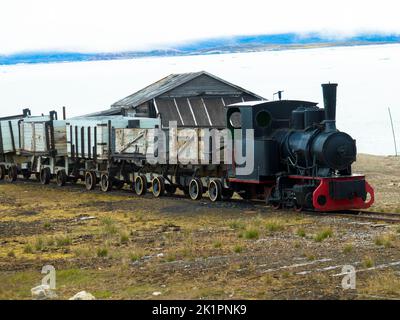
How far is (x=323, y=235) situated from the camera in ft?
57.6

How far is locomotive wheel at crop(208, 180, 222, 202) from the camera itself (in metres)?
25.5

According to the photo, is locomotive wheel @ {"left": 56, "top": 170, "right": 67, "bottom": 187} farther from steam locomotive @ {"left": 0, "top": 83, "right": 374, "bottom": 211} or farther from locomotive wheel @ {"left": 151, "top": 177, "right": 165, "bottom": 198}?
locomotive wheel @ {"left": 151, "top": 177, "right": 165, "bottom": 198}

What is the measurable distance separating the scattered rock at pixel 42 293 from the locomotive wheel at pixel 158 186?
14655 millimetres

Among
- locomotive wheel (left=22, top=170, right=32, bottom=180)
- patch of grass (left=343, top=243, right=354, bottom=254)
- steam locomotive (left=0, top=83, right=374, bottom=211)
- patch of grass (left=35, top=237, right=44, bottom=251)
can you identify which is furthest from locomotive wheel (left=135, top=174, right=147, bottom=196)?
patch of grass (left=343, top=243, right=354, bottom=254)

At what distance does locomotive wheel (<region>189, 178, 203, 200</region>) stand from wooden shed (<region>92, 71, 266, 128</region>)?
49.5 ft

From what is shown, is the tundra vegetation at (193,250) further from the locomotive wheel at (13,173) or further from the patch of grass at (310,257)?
the locomotive wheel at (13,173)

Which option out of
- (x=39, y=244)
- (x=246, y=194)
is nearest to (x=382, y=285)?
(x=39, y=244)

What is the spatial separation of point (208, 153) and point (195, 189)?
1832mm

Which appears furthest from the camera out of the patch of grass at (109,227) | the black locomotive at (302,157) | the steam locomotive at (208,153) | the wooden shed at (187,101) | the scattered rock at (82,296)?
the wooden shed at (187,101)

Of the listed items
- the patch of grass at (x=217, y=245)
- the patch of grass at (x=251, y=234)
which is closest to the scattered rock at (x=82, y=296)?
the patch of grass at (x=217, y=245)

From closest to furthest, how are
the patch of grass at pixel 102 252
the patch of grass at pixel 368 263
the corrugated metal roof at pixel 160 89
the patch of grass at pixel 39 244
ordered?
the patch of grass at pixel 368 263
the patch of grass at pixel 102 252
the patch of grass at pixel 39 244
the corrugated metal roof at pixel 160 89

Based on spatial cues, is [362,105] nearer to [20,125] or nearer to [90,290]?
[20,125]

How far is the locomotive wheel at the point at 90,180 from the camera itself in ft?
103
